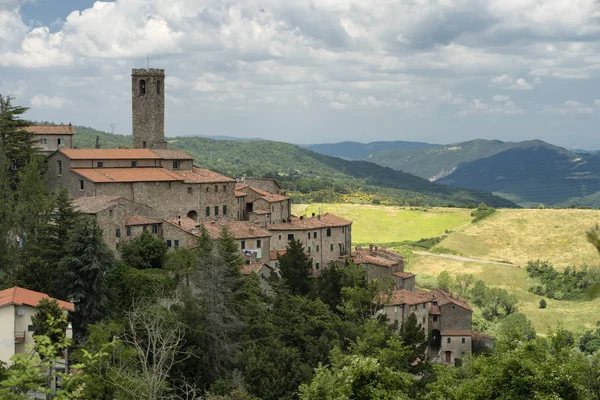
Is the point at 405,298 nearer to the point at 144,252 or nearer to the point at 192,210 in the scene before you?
the point at 192,210

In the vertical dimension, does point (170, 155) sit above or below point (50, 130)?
below

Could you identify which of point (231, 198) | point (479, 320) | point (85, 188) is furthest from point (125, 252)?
point (479, 320)

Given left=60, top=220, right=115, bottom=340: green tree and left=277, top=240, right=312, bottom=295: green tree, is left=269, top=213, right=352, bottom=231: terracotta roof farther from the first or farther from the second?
left=60, top=220, right=115, bottom=340: green tree

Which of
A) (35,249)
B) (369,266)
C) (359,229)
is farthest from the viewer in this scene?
(359,229)

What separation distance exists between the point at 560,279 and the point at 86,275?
8176 cm

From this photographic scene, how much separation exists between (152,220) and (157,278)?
7114 mm

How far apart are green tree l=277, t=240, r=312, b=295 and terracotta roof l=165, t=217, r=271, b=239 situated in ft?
7.10

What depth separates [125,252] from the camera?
4994 centimetres

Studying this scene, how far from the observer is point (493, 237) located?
459 feet

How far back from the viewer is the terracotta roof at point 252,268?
52.9 metres

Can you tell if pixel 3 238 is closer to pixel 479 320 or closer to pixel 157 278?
pixel 157 278

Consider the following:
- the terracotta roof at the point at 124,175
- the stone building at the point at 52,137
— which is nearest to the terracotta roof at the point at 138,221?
the terracotta roof at the point at 124,175

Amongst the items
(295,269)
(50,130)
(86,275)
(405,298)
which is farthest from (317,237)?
(50,130)

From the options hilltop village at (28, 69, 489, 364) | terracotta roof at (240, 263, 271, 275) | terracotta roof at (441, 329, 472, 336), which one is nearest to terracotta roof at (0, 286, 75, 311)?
hilltop village at (28, 69, 489, 364)
